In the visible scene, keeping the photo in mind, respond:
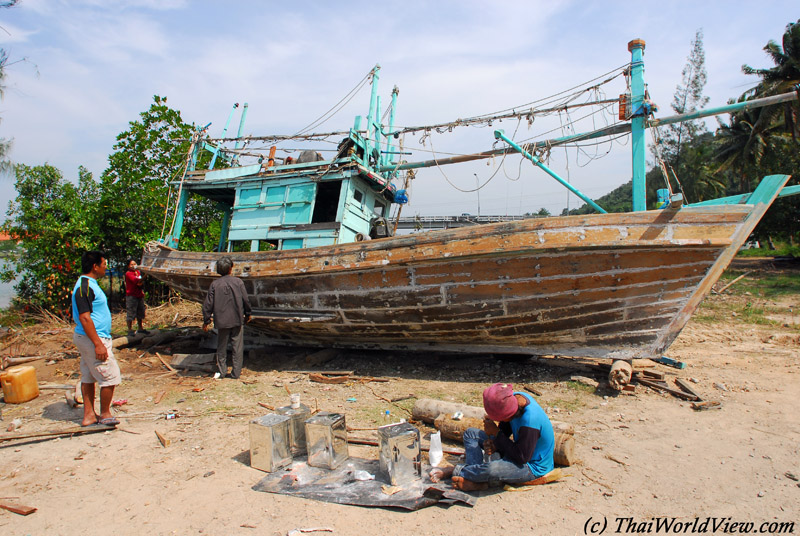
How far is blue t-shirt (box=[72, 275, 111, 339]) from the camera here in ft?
13.1

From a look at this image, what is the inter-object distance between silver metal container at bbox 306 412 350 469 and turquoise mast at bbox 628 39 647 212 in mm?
5100

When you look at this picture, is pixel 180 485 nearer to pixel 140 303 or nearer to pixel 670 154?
pixel 140 303

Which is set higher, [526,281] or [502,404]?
[526,281]

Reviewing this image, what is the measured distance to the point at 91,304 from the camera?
160 inches

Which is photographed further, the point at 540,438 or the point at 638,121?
the point at 638,121

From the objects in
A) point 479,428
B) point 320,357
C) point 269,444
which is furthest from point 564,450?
point 320,357

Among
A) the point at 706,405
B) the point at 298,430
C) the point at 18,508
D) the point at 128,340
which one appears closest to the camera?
the point at 18,508

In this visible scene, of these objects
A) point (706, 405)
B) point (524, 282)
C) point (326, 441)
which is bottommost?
point (326, 441)

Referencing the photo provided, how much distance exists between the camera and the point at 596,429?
154 inches

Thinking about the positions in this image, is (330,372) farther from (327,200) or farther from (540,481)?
(540,481)

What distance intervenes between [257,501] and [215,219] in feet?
36.5

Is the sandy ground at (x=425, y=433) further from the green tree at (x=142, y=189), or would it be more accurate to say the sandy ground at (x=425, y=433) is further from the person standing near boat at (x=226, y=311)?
the green tree at (x=142, y=189)

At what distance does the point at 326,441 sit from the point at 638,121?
607cm

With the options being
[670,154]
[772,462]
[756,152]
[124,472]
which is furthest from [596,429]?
[670,154]
